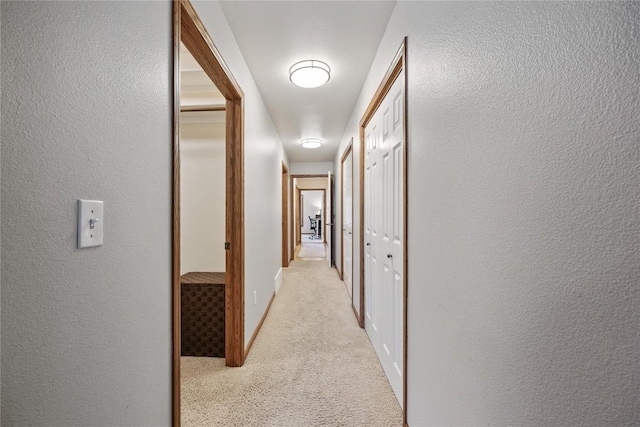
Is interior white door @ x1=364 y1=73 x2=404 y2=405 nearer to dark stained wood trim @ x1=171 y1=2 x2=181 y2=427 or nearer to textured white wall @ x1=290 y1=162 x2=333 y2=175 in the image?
dark stained wood trim @ x1=171 y1=2 x2=181 y2=427

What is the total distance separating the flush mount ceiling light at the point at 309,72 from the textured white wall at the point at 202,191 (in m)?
1.02

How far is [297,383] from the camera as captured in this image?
73.9 inches

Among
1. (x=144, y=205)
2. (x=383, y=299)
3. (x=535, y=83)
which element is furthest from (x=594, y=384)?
(x=383, y=299)

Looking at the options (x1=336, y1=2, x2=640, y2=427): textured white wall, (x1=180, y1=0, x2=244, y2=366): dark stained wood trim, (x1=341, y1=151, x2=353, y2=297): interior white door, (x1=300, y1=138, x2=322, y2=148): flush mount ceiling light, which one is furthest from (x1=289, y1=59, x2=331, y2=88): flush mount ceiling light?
(x1=300, y1=138, x2=322, y2=148): flush mount ceiling light

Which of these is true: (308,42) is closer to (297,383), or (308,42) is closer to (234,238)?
(234,238)

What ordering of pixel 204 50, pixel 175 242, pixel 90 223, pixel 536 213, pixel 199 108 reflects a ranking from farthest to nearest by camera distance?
pixel 199 108, pixel 204 50, pixel 175 242, pixel 90 223, pixel 536 213

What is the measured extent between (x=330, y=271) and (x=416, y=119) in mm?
4519

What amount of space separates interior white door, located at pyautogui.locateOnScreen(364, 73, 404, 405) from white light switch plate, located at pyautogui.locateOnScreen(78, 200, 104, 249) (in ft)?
4.30

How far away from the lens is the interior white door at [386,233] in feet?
5.59

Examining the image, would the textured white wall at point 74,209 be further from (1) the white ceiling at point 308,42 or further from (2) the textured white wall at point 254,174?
(1) the white ceiling at point 308,42

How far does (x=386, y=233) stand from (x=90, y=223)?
1.68 m

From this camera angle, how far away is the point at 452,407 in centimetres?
98

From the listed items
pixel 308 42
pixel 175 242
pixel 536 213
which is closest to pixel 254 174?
pixel 308 42

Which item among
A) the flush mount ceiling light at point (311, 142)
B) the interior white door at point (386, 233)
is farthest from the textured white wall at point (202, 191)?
the flush mount ceiling light at point (311, 142)
